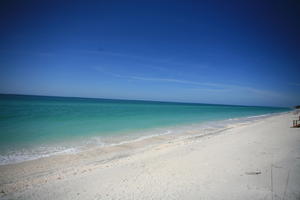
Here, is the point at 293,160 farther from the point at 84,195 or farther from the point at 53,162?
the point at 53,162

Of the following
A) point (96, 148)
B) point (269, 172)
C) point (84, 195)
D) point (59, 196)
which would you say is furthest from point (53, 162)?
point (269, 172)

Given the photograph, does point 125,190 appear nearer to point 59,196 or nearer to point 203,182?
point 59,196

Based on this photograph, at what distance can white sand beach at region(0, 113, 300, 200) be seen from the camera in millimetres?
3607

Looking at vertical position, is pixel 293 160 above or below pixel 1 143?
above

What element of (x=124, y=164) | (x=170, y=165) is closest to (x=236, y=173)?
(x=170, y=165)

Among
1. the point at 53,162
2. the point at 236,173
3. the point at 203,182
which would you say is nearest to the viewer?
the point at 203,182

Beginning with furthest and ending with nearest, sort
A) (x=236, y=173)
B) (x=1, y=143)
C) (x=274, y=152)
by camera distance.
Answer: (x=1, y=143), (x=274, y=152), (x=236, y=173)

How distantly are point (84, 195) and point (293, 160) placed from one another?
26.7 ft

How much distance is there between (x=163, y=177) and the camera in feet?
14.4

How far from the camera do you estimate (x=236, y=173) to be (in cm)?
459

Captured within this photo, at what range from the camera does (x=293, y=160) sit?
18.4ft

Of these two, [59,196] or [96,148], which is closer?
[59,196]

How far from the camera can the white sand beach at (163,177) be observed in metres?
3.61

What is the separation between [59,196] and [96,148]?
4598 mm
